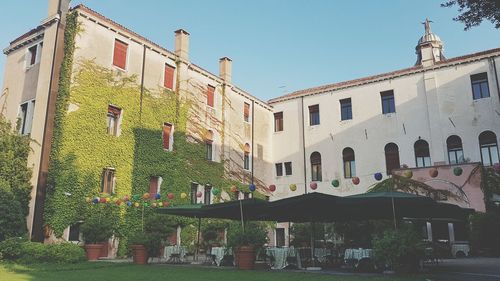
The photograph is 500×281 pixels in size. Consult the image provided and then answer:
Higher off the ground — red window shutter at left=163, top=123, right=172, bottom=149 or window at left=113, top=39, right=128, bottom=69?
window at left=113, top=39, right=128, bottom=69

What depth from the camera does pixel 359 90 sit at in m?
29.2

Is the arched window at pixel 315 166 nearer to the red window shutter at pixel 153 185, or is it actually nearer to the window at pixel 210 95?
the window at pixel 210 95

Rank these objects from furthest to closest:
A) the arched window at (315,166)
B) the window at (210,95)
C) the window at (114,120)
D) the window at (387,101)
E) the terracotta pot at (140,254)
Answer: the arched window at (315,166), the window at (387,101), the window at (210,95), the window at (114,120), the terracotta pot at (140,254)

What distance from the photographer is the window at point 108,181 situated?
65.4 ft

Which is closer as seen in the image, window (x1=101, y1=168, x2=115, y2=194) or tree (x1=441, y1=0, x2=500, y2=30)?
tree (x1=441, y1=0, x2=500, y2=30)

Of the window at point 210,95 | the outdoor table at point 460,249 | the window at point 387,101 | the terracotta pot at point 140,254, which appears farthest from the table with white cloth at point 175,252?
the window at point 387,101

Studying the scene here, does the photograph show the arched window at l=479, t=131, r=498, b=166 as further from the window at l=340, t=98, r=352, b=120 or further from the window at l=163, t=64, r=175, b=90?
the window at l=163, t=64, r=175, b=90

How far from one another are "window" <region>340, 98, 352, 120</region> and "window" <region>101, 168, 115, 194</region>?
16.4m

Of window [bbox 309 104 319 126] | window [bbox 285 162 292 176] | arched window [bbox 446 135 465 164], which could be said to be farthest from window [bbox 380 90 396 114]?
window [bbox 285 162 292 176]

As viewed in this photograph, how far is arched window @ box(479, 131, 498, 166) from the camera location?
954 inches

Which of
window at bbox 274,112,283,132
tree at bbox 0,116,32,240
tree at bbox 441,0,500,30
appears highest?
window at bbox 274,112,283,132

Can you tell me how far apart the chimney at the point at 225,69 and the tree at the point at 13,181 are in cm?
1361

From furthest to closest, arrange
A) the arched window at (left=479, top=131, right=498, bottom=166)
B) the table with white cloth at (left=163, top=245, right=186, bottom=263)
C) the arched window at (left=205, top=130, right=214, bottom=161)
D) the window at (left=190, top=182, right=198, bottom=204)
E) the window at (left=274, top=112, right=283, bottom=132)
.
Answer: the window at (left=274, top=112, right=283, bottom=132) < the arched window at (left=205, top=130, right=214, bottom=161) < the window at (left=190, top=182, right=198, bottom=204) < the arched window at (left=479, top=131, right=498, bottom=166) < the table with white cloth at (left=163, top=245, right=186, bottom=263)

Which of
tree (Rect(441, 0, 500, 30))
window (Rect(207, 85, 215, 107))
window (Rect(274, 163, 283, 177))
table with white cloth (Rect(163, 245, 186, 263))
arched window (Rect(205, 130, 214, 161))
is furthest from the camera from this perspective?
window (Rect(274, 163, 283, 177))
